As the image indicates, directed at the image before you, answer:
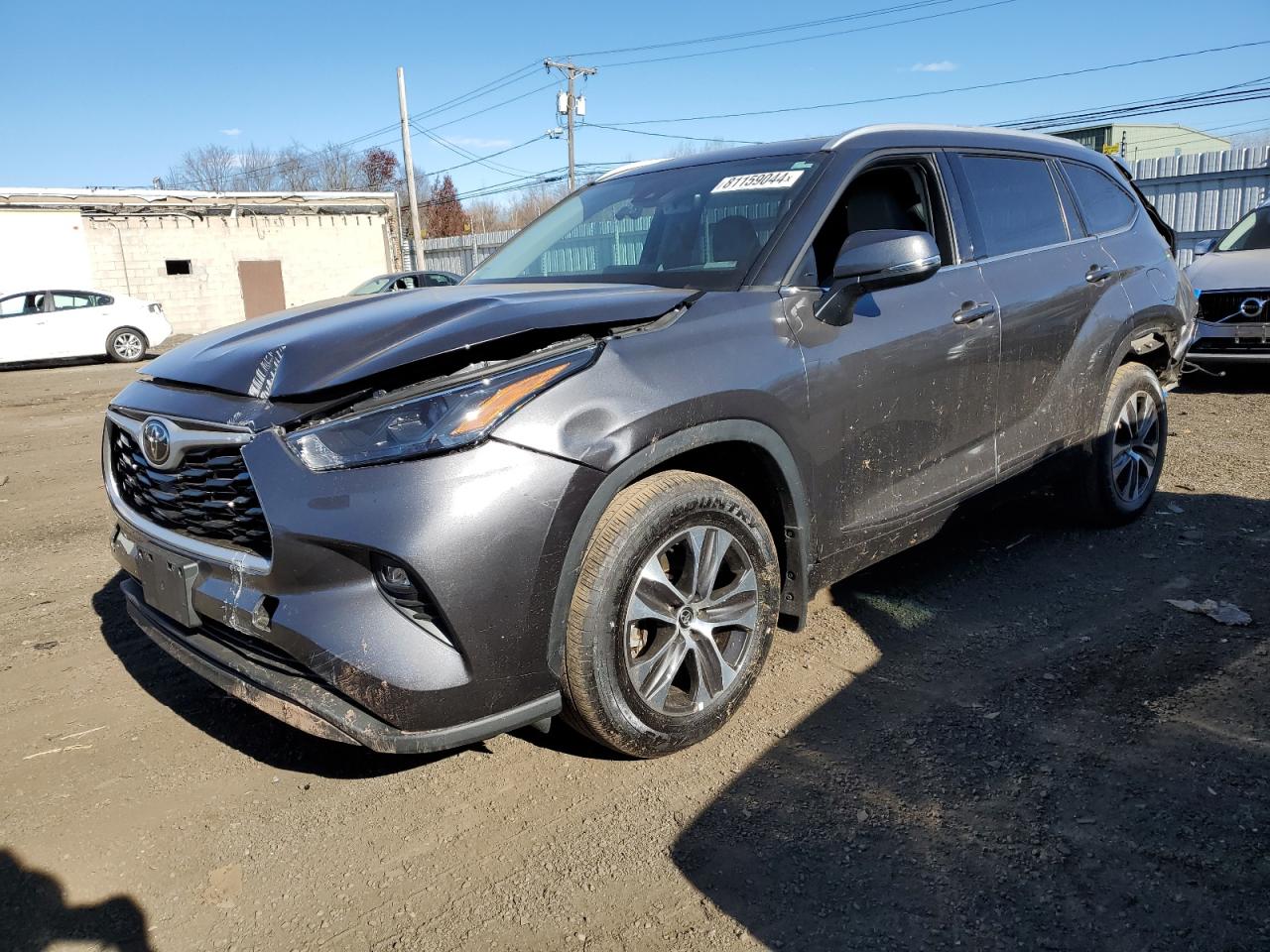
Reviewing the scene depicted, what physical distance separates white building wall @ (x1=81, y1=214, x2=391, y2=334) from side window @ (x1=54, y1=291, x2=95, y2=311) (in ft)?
29.2

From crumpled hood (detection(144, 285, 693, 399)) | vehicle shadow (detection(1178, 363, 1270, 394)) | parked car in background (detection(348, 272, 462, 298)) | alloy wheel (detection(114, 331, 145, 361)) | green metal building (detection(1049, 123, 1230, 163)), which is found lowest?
vehicle shadow (detection(1178, 363, 1270, 394))

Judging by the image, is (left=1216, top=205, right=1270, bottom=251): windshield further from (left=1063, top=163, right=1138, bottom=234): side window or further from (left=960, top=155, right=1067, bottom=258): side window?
(left=960, top=155, right=1067, bottom=258): side window

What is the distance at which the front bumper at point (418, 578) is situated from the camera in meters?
2.27

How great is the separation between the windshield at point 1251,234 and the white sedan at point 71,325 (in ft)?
60.9

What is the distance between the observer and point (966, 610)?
4.00m

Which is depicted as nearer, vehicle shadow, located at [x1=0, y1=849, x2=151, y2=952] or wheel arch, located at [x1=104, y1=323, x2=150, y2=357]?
vehicle shadow, located at [x1=0, y1=849, x2=151, y2=952]

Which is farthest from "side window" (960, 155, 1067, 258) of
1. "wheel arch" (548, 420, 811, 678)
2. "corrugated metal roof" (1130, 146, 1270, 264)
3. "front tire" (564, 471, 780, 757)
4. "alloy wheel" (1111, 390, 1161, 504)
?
"corrugated metal roof" (1130, 146, 1270, 264)

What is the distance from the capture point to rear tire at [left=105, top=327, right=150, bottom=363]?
18625mm

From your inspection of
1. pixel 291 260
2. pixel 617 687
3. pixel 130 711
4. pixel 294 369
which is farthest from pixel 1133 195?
pixel 291 260

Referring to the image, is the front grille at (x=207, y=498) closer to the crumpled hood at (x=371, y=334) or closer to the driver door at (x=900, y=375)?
the crumpled hood at (x=371, y=334)

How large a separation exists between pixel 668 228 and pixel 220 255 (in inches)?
1136

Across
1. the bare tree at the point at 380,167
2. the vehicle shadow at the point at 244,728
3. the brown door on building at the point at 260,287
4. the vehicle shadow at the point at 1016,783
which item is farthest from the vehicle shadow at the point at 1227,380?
the bare tree at the point at 380,167

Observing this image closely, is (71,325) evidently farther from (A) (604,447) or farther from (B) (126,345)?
(A) (604,447)

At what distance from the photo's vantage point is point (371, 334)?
2588 millimetres
